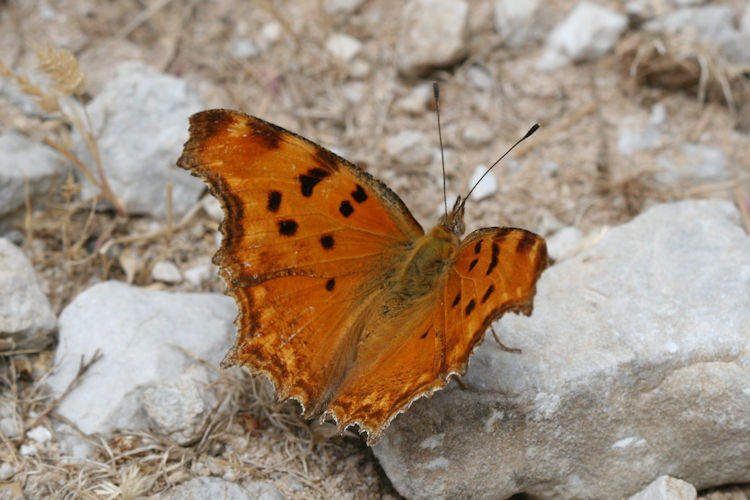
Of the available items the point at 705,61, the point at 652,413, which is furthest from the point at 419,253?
the point at 705,61

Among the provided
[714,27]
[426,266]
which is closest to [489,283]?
[426,266]

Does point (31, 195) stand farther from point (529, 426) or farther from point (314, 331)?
point (529, 426)

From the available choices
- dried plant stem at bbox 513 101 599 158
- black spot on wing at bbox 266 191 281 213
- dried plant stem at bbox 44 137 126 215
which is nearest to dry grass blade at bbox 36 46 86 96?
dried plant stem at bbox 44 137 126 215

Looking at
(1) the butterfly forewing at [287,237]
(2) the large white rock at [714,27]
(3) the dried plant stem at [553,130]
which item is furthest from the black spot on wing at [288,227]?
(2) the large white rock at [714,27]

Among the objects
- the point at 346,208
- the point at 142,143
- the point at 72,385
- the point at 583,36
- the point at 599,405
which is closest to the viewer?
the point at 346,208

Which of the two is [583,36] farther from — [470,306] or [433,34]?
[470,306]

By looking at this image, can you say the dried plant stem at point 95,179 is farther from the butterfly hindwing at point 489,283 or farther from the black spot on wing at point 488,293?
the black spot on wing at point 488,293
